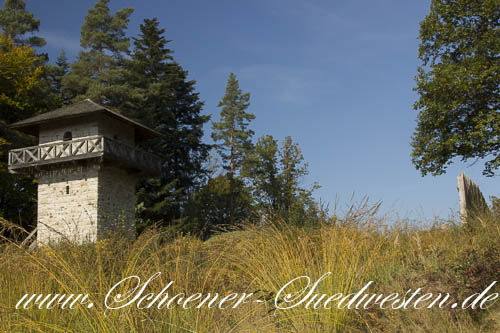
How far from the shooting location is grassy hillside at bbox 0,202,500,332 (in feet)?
12.0

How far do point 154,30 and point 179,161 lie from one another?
7427 mm

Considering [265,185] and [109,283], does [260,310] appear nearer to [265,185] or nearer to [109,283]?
[109,283]

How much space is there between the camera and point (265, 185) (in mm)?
30359

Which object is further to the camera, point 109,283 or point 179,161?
point 179,161

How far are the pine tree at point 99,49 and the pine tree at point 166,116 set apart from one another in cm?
191

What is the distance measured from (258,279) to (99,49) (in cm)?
2741

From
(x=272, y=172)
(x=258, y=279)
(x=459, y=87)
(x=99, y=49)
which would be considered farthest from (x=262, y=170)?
(x=258, y=279)

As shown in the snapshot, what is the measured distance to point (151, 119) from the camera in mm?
24797

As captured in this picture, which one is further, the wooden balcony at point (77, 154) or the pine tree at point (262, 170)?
the pine tree at point (262, 170)

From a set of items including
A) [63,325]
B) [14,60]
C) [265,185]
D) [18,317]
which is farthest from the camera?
[265,185]

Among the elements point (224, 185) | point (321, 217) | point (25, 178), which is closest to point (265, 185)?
point (224, 185)

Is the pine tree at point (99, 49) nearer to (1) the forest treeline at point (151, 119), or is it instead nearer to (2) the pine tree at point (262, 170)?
(1) the forest treeline at point (151, 119)

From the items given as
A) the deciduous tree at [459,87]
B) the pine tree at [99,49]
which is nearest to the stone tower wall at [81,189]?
the pine tree at [99,49]

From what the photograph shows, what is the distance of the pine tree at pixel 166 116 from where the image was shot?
24.3 metres
